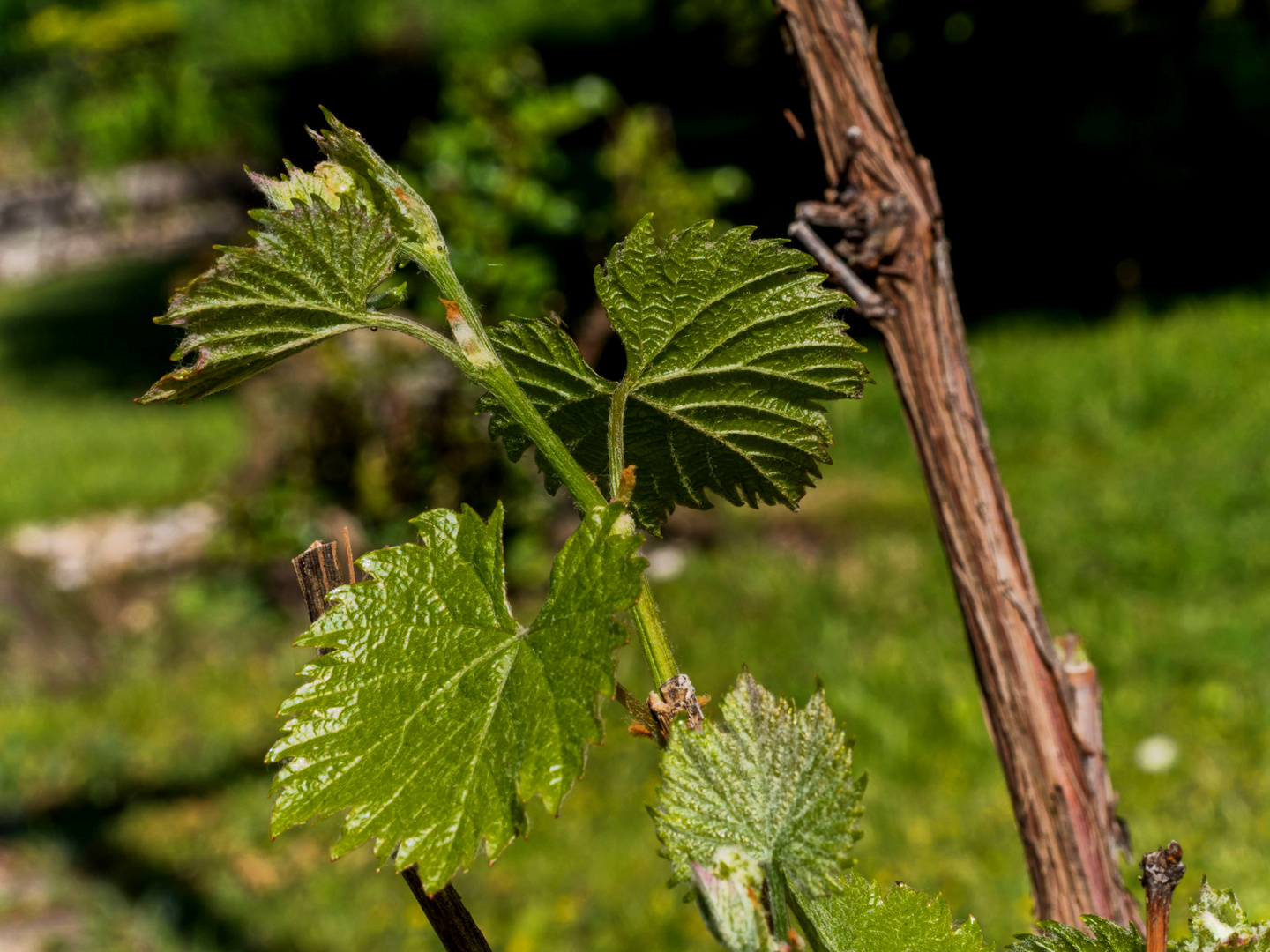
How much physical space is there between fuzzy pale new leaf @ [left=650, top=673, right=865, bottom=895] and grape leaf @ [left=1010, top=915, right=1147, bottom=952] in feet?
0.26

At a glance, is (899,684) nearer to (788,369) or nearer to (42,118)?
(788,369)

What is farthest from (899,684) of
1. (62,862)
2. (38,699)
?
(38,699)

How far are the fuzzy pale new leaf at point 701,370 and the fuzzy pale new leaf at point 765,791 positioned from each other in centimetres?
13

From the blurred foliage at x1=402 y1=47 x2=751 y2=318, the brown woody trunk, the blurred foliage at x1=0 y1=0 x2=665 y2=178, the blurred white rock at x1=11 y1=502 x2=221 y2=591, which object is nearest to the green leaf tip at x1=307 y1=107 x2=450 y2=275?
the brown woody trunk

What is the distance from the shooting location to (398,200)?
495 mm

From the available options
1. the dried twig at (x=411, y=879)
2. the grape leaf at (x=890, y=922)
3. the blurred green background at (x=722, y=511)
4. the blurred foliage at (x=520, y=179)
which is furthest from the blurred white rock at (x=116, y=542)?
the grape leaf at (x=890, y=922)

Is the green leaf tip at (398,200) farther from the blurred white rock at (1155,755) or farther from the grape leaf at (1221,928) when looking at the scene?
the blurred white rock at (1155,755)

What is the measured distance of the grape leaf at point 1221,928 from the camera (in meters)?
0.44

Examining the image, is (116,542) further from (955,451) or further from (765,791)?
(765,791)

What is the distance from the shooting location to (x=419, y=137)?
4.88 meters

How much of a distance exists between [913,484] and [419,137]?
228 centimetres

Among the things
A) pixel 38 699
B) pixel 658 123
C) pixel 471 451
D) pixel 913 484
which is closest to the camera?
pixel 38 699

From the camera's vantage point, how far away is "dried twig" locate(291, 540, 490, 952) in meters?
0.54

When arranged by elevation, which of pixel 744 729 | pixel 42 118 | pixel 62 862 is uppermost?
pixel 42 118
